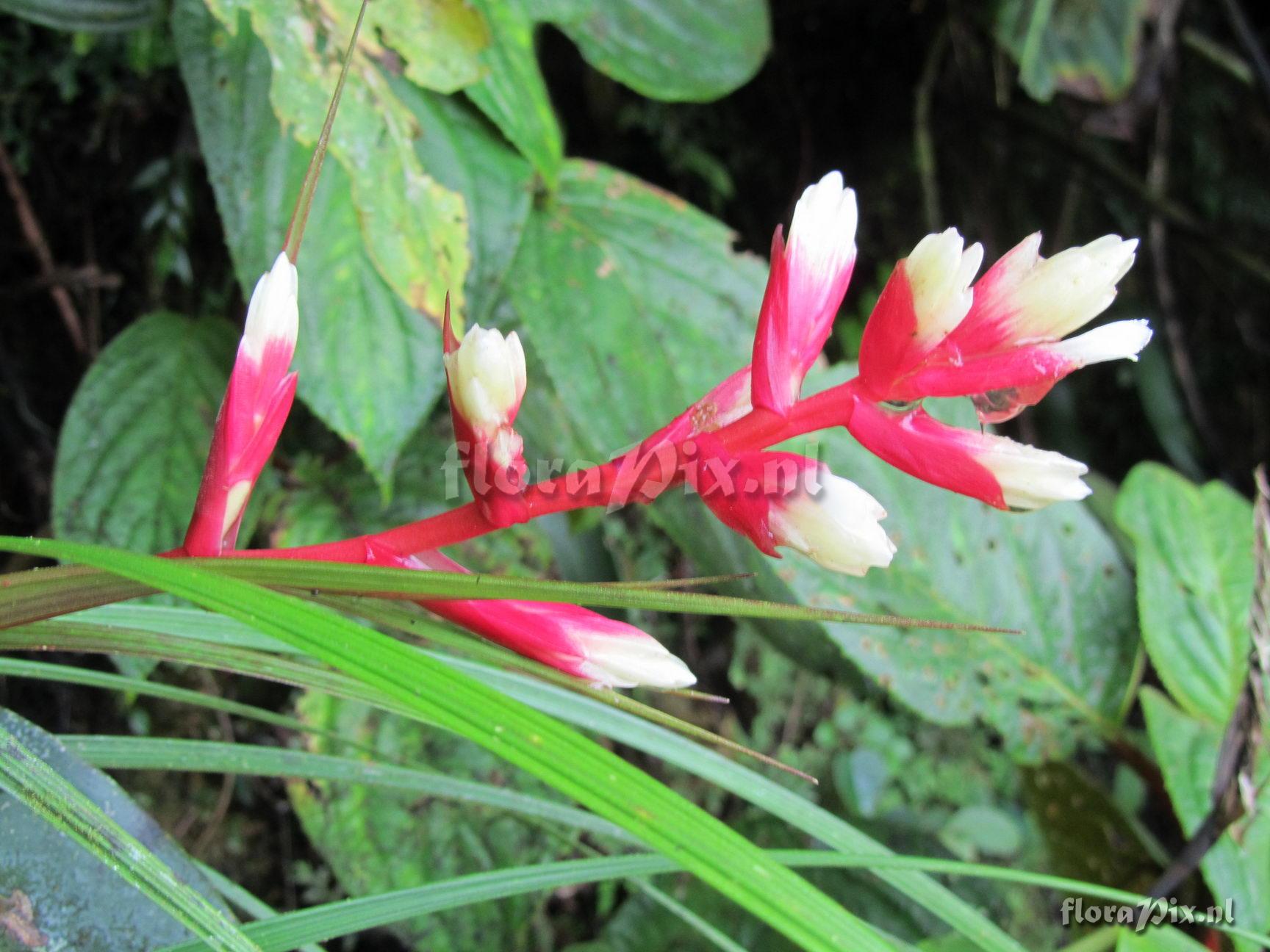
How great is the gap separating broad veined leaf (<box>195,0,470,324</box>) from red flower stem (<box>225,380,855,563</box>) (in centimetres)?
37

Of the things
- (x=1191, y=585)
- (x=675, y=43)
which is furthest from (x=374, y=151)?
(x=1191, y=585)

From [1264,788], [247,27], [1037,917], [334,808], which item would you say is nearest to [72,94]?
[247,27]

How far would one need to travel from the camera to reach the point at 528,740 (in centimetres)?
29

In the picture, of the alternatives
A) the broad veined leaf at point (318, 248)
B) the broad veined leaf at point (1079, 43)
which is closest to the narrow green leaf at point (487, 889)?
the broad veined leaf at point (318, 248)

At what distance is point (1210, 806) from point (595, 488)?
2.75 feet

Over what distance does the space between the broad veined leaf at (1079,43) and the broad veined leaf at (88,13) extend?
1.02m

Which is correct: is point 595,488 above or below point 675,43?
below

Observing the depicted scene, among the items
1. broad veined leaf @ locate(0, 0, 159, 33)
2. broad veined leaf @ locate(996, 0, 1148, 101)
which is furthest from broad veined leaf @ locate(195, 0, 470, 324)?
broad veined leaf @ locate(996, 0, 1148, 101)

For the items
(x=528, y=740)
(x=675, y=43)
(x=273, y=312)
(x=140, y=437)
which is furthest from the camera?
(x=675, y=43)

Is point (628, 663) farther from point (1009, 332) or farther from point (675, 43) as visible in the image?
point (675, 43)

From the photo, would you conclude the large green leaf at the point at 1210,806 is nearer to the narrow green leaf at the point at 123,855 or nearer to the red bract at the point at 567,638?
the red bract at the point at 567,638

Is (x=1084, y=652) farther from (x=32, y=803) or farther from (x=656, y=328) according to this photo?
(x=32, y=803)

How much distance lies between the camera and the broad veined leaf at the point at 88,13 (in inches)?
29.1

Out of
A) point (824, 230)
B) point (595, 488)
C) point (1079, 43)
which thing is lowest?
point (595, 488)
